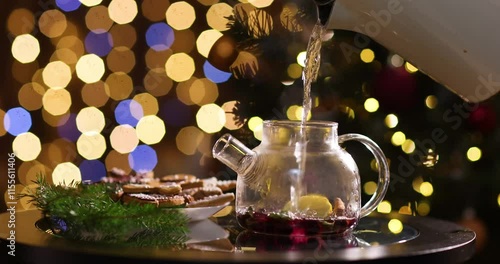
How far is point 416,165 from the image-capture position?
129cm

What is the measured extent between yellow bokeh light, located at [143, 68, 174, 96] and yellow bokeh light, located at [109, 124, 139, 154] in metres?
0.12

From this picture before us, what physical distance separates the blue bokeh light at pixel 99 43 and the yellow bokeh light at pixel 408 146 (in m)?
1.12

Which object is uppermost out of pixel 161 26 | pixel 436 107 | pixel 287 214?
pixel 161 26

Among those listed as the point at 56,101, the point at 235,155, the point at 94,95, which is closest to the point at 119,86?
the point at 94,95

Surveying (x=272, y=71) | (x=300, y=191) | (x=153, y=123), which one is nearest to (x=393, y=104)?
(x=272, y=71)

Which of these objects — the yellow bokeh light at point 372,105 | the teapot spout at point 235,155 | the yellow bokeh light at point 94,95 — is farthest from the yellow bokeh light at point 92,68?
the teapot spout at point 235,155

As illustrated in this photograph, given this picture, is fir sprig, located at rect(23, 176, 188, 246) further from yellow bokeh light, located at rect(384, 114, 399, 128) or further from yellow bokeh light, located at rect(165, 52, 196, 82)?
yellow bokeh light, located at rect(165, 52, 196, 82)

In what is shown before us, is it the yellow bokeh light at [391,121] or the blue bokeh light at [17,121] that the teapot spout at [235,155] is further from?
the blue bokeh light at [17,121]

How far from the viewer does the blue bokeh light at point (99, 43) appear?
2.14m

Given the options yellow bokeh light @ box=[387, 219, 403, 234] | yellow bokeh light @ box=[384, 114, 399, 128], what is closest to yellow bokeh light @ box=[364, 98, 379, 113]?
yellow bokeh light @ box=[384, 114, 399, 128]

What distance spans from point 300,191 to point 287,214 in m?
0.03

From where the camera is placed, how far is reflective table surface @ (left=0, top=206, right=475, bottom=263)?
686 mm

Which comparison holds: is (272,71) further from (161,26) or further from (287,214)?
(161,26)

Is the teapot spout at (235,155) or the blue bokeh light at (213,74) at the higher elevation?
the blue bokeh light at (213,74)
